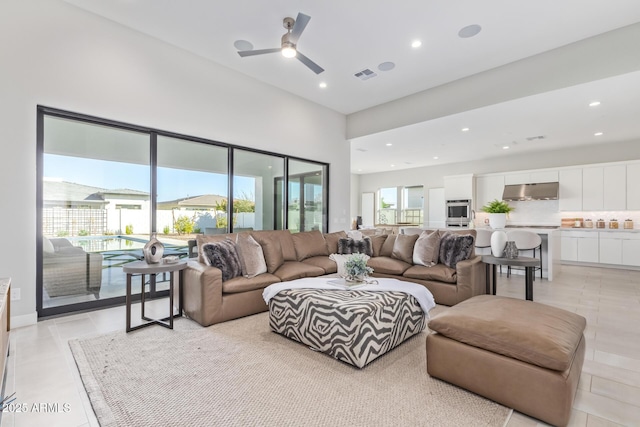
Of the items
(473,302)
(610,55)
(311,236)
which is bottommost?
(473,302)

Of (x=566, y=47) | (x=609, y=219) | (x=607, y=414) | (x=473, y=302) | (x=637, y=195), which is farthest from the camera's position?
(x=609, y=219)

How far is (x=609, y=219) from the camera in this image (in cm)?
741

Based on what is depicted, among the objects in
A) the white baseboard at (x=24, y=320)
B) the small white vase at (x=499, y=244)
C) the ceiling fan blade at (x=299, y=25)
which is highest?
the ceiling fan blade at (x=299, y=25)

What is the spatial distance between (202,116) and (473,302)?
4.31m

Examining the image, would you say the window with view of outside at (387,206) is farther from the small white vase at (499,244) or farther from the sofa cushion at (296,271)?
the small white vase at (499,244)

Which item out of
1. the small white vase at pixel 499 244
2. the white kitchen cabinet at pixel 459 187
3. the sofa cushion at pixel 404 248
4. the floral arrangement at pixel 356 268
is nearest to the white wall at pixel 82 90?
the sofa cushion at pixel 404 248

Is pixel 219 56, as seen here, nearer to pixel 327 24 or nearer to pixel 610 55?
pixel 327 24

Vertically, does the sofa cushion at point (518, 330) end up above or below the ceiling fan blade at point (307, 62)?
below

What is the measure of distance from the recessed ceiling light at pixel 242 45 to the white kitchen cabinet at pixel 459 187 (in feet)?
24.6

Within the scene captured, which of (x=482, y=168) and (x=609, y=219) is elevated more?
(x=482, y=168)

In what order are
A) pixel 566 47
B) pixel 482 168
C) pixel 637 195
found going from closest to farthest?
pixel 566 47, pixel 637 195, pixel 482 168

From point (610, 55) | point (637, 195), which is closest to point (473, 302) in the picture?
point (610, 55)

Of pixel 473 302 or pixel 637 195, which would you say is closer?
pixel 473 302

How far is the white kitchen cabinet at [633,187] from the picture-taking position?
6.73 m
